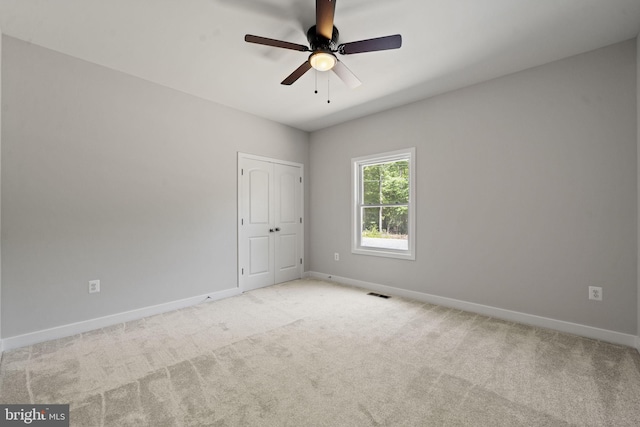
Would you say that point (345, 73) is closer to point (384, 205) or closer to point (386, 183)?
point (386, 183)

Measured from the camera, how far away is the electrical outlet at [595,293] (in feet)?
8.63

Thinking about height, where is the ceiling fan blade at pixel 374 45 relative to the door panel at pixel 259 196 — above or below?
above

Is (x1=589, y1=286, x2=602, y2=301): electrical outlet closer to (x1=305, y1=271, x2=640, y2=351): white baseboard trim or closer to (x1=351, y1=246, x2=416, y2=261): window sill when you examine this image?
(x1=305, y1=271, x2=640, y2=351): white baseboard trim

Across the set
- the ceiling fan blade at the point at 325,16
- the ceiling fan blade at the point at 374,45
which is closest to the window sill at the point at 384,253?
the ceiling fan blade at the point at 374,45

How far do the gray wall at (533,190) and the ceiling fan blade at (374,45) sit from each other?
1.88 m

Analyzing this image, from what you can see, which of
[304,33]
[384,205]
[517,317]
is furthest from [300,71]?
[517,317]

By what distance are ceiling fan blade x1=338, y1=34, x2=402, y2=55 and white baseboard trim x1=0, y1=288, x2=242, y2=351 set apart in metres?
3.37

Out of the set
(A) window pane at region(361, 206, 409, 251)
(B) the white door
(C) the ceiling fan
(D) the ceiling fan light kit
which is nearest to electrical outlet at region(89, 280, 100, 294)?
(B) the white door

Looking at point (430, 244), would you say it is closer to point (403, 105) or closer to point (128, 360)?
point (403, 105)

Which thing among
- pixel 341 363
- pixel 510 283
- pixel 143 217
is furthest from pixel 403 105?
pixel 143 217

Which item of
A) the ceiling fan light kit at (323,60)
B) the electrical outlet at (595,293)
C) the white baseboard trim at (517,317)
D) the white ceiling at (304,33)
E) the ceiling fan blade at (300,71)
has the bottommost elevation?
the white baseboard trim at (517,317)

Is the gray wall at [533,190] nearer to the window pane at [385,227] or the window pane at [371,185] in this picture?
the window pane at [385,227]

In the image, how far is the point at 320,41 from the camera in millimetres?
2197

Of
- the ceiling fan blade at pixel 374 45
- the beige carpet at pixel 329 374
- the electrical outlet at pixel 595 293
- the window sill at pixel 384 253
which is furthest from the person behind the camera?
the window sill at pixel 384 253
